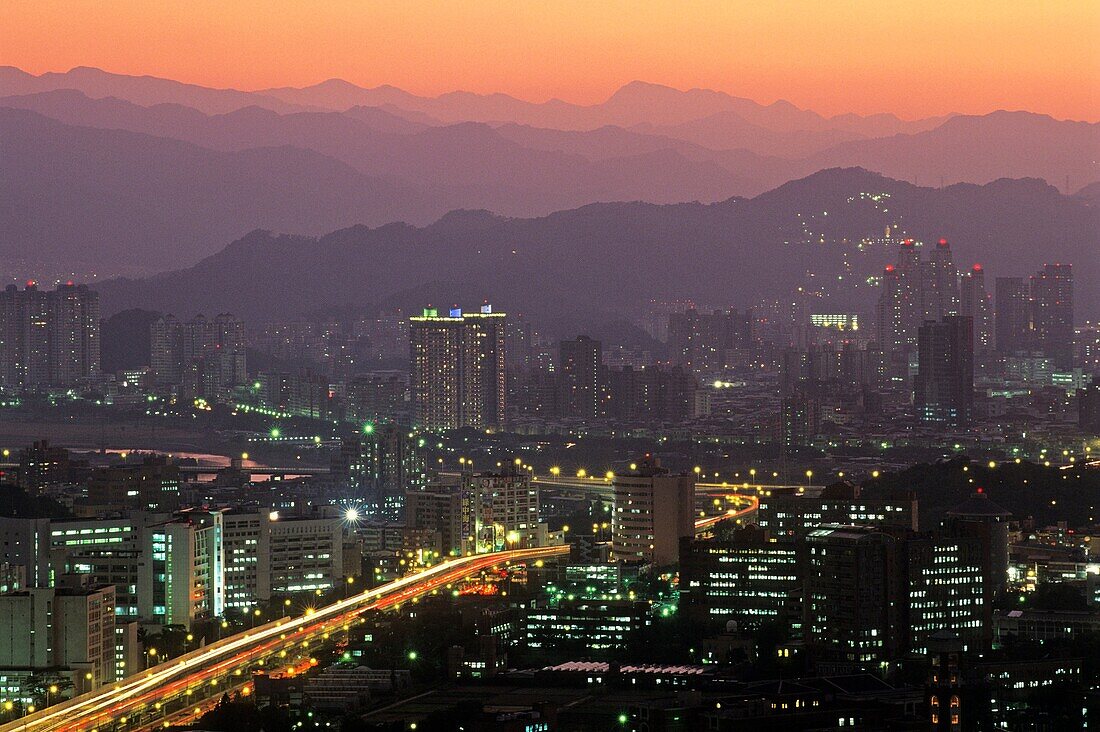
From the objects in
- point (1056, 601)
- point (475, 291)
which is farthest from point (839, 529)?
point (475, 291)

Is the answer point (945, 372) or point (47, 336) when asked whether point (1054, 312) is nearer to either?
point (945, 372)

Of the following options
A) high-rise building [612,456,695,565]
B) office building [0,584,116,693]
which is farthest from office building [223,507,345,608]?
office building [0,584,116,693]

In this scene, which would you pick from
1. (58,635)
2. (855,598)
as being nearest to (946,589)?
(855,598)

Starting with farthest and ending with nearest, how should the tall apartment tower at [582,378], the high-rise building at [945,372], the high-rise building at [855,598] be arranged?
1. the tall apartment tower at [582,378]
2. the high-rise building at [945,372]
3. the high-rise building at [855,598]

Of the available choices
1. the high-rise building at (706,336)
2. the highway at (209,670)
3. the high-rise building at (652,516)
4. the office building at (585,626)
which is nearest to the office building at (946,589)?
the office building at (585,626)

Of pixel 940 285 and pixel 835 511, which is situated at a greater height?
pixel 940 285

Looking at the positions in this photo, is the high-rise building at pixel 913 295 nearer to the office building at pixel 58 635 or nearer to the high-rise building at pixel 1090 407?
the high-rise building at pixel 1090 407

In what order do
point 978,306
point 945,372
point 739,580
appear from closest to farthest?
point 739,580
point 945,372
point 978,306

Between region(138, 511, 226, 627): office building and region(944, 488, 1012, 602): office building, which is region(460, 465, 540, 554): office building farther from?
region(138, 511, 226, 627): office building
